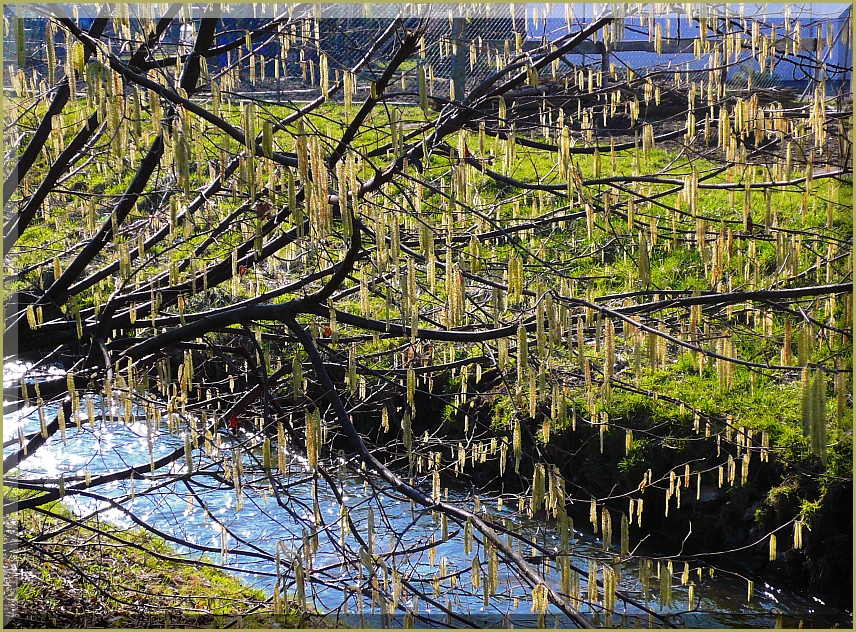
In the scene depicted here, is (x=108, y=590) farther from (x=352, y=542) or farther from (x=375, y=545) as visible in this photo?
(x=375, y=545)

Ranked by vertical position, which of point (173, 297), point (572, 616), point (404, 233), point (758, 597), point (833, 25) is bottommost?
point (758, 597)

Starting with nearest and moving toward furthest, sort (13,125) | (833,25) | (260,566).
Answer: (833,25), (13,125), (260,566)

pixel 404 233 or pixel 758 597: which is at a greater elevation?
pixel 404 233

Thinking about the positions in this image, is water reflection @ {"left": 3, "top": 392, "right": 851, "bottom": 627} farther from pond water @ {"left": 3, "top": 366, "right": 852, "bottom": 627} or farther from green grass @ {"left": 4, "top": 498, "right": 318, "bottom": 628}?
green grass @ {"left": 4, "top": 498, "right": 318, "bottom": 628}

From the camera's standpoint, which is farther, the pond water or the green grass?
the pond water

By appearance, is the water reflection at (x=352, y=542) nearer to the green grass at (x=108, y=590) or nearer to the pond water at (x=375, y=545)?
the pond water at (x=375, y=545)

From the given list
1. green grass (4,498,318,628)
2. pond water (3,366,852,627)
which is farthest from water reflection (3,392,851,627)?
green grass (4,498,318,628)

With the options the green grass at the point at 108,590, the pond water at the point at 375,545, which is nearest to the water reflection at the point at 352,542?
the pond water at the point at 375,545

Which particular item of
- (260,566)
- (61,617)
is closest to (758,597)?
(260,566)

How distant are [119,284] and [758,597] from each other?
289 cm

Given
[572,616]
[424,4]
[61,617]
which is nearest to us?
[572,616]

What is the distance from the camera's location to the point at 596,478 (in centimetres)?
427

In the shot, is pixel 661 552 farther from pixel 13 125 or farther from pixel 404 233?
pixel 13 125

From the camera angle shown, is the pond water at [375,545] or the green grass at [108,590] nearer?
the green grass at [108,590]
